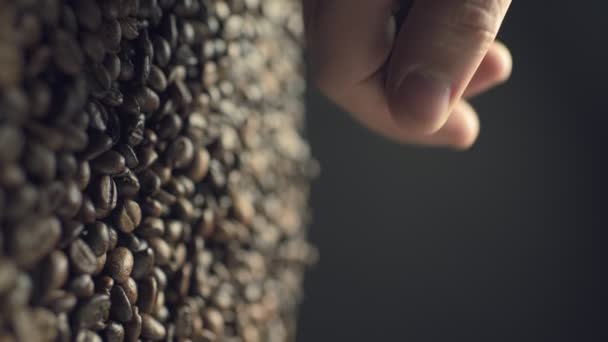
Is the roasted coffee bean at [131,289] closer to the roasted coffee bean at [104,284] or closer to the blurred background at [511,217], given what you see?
the roasted coffee bean at [104,284]

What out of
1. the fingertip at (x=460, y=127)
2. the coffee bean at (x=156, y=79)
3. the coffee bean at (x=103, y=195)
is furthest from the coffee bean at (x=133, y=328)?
the fingertip at (x=460, y=127)

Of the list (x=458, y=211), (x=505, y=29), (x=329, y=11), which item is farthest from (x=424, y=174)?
(x=329, y=11)

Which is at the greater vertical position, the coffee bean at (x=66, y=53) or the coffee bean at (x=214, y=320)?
the coffee bean at (x=66, y=53)

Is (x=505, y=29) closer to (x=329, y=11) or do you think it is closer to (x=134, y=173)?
(x=329, y=11)

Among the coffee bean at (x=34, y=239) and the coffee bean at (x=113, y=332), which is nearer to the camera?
the coffee bean at (x=34, y=239)

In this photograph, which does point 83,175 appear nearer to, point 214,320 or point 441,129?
point 214,320

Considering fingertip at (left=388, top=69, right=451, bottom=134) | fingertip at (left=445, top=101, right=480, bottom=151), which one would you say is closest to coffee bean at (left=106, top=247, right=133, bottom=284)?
fingertip at (left=388, top=69, right=451, bottom=134)
